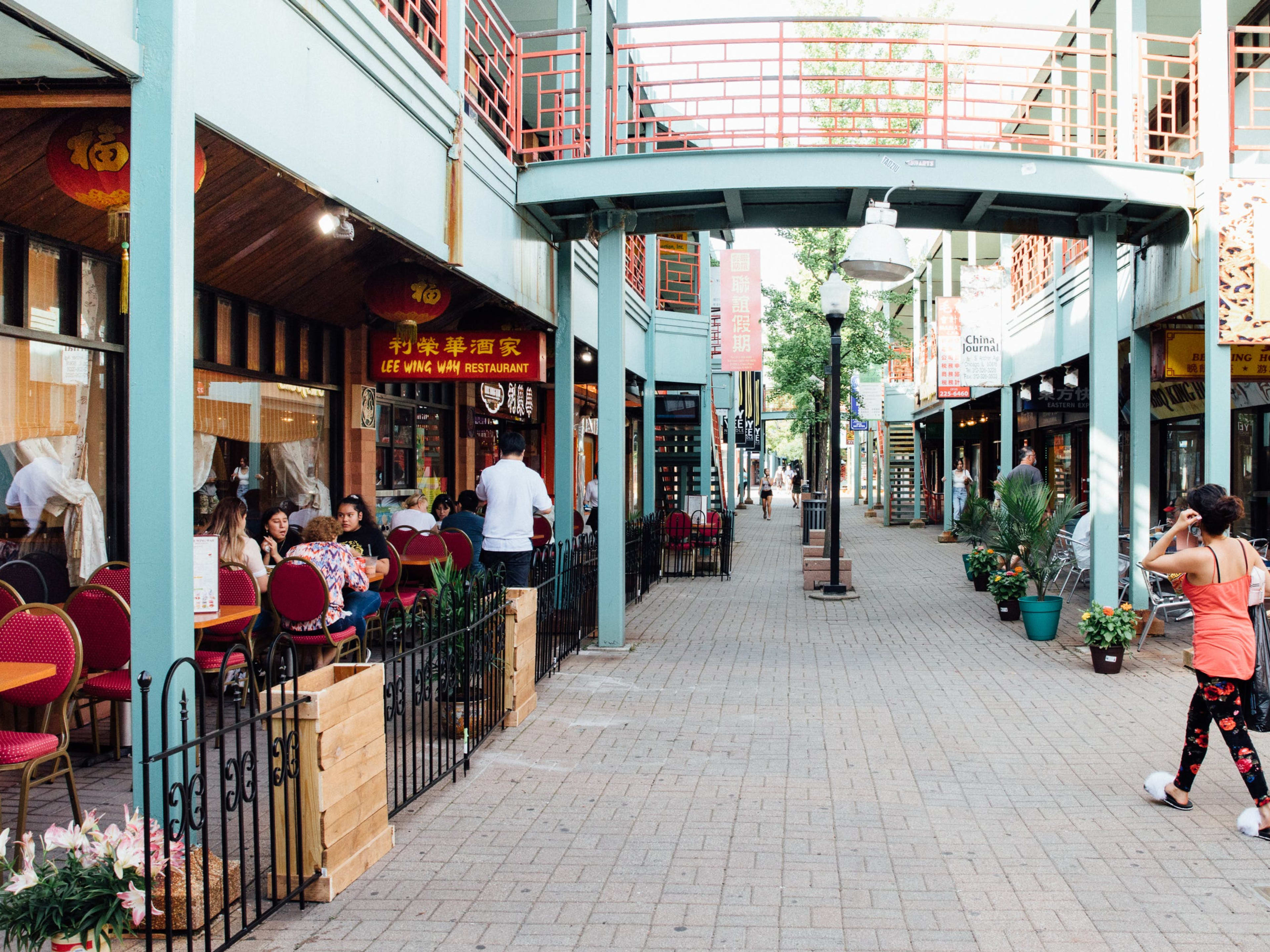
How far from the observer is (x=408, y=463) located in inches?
494

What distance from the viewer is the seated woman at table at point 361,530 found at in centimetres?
823

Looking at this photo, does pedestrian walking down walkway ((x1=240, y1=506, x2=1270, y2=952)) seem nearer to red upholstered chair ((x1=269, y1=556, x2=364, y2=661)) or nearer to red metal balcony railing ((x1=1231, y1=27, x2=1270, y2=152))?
red upholstered chair ((x1=269, y1=556, x2=364, y2=661))

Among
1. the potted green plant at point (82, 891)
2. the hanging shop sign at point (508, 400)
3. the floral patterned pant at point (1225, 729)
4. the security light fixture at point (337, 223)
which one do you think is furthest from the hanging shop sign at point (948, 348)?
the potted green plant at point (82, 891)

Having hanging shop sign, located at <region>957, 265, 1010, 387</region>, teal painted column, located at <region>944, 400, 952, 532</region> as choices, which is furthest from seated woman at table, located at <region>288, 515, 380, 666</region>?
teal painted column, located at <region>944, 400, 952, 532</region>

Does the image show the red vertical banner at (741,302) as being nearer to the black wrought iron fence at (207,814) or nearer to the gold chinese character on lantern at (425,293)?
the gold chinese character on lantern at (425,293)

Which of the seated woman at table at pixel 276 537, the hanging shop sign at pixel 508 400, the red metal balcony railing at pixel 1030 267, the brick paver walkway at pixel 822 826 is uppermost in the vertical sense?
the red metal balcony railing at pixel 1030 267

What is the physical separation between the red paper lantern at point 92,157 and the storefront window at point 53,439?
185 cm

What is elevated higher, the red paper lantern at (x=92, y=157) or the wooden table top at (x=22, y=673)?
the red paper lantern at (x=92, y=157)

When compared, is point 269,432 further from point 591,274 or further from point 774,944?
point 774,944

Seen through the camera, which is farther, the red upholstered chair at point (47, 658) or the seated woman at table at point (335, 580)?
the seated woman at table at point (335, 580)

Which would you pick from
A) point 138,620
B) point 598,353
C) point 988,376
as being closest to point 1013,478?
point 598,353

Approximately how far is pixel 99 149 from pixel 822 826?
482cm

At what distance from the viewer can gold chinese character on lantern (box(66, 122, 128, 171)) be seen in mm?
4879

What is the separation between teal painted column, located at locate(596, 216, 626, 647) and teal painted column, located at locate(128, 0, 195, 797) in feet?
19.5
